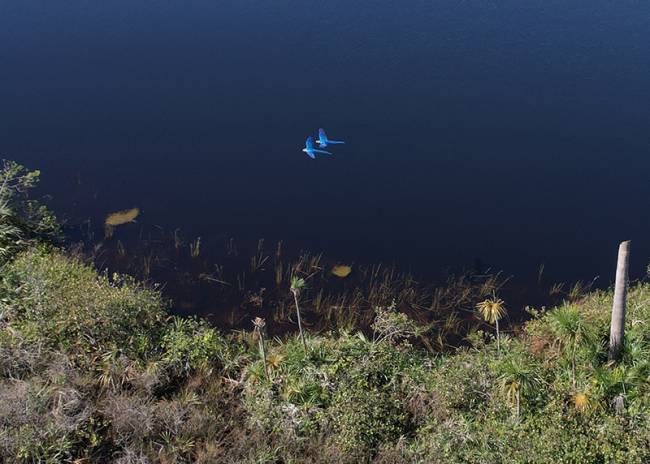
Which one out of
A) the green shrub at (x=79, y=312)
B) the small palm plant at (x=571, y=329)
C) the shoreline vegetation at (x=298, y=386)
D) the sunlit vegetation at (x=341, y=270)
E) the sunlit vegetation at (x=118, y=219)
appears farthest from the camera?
the sunlit vegetation at (x=118, y=219)

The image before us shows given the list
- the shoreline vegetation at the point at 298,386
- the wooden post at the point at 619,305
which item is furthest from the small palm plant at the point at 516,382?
the wooden post at the point at 619,305

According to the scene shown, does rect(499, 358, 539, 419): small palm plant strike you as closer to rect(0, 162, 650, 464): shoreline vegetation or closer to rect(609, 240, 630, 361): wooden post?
rect(0, 162, 650, 464): shoreline vegetation

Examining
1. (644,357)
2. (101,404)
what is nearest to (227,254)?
(101,404)

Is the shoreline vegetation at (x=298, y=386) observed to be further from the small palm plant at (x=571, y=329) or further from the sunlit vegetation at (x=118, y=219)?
the sunlit vegetation at (x=118, y=219)

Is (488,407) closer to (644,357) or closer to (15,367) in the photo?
(644,357)

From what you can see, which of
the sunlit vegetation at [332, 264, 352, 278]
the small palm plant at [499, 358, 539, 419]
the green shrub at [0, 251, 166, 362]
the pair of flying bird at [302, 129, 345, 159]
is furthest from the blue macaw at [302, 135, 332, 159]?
the small palm plant at [499, 358, 539, 419]
